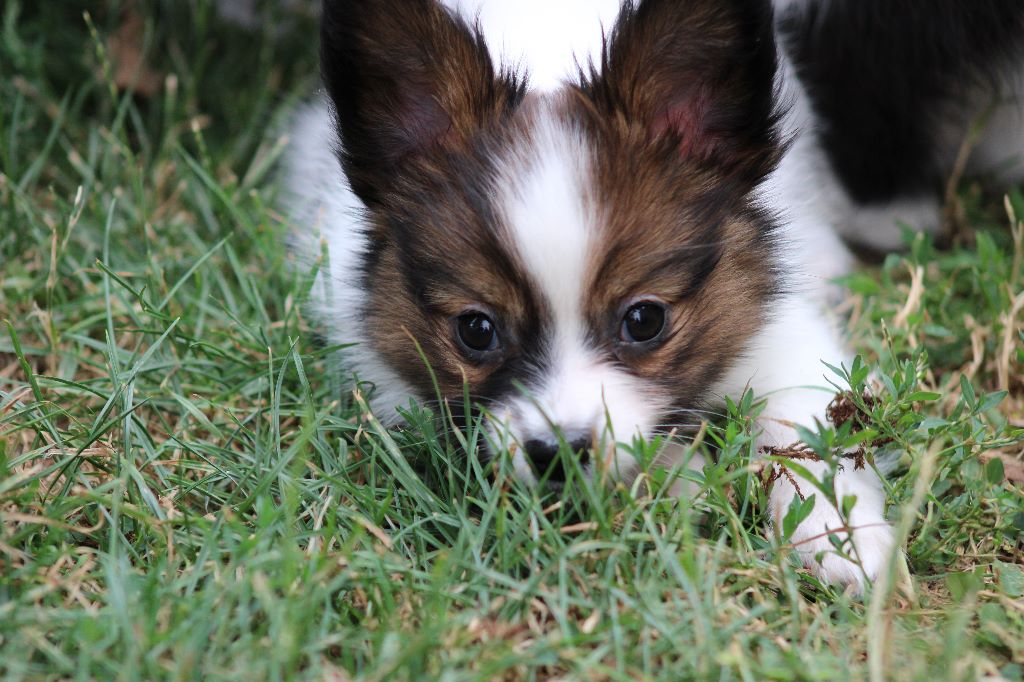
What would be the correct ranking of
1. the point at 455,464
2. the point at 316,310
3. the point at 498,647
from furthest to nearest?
the point at 316,310, the point at 455,464, the point at 498,647

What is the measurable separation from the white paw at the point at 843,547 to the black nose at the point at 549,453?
0.51 meters

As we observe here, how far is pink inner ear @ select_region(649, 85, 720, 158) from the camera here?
2.63m

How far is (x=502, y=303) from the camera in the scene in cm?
244

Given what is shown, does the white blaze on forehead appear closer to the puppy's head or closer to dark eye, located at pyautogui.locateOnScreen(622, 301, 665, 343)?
the puppy's head

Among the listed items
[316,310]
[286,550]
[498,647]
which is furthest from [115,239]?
[498,647]

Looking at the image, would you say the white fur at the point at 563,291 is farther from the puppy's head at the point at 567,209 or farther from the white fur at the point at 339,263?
the white fur at the point at 339,263

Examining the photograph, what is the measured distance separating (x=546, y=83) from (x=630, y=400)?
88 centimetres

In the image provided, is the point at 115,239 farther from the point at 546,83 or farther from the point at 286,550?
the point at 286,550

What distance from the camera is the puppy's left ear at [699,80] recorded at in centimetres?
250

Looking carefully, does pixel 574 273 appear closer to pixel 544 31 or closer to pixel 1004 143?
pixel 544 31

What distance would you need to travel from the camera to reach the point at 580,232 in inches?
93.0

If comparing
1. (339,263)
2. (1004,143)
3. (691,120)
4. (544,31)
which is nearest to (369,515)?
(339,263)

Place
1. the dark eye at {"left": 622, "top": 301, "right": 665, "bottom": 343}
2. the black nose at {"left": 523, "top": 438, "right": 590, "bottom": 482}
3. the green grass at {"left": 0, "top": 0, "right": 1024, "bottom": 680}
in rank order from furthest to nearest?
the dark eye at {"left": 622, "top": 301, "right": 665, "bottom": 343}, the black nose at {"left": 523, "top": 438, "right": 590, "bottom": 482}, the green grass at {"left": 0, "top": 0, "right": 1024, "bottom": 680}

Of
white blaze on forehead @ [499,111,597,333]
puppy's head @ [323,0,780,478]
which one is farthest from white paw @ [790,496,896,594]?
white blaze on forehead @ [499,111,597,333]
